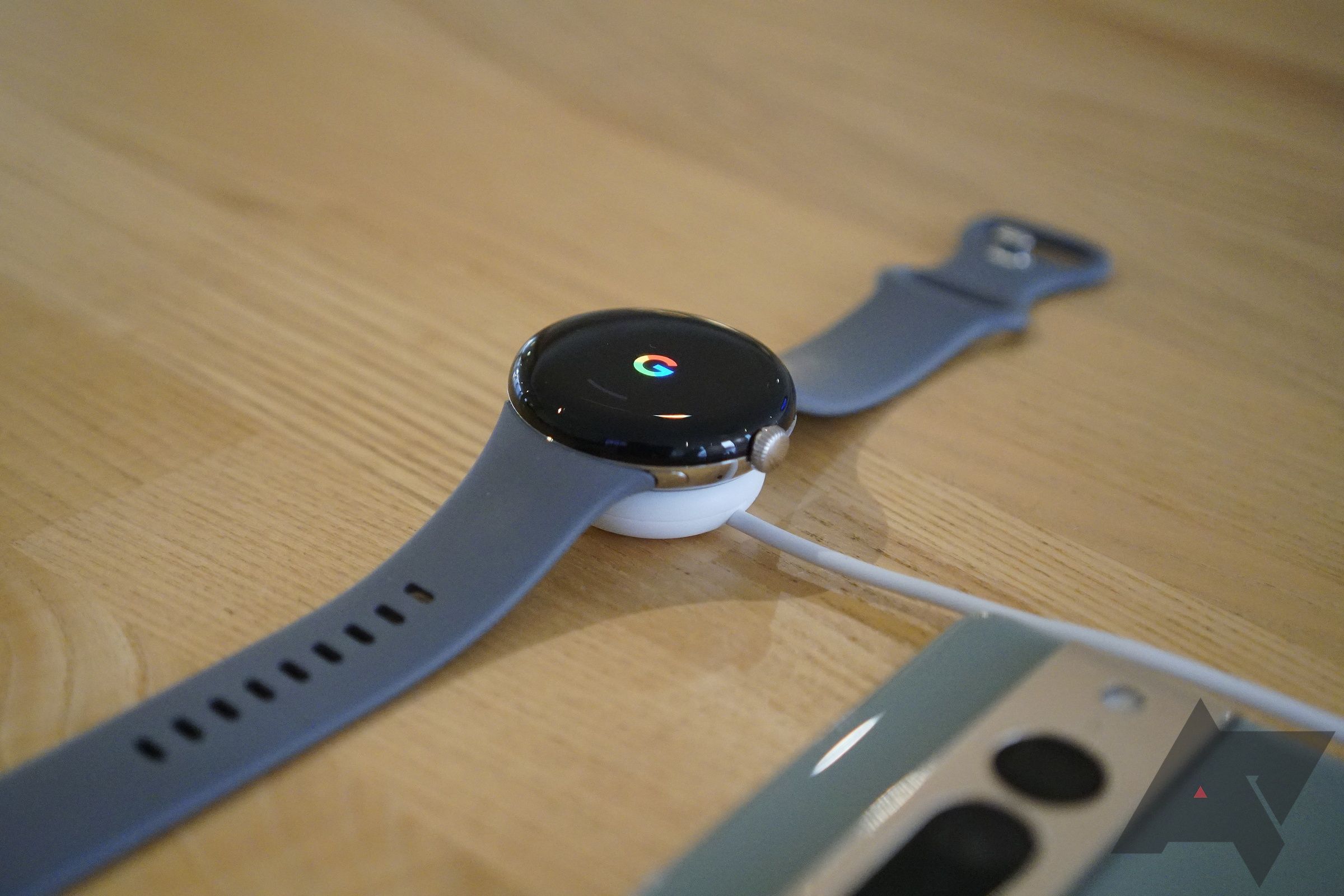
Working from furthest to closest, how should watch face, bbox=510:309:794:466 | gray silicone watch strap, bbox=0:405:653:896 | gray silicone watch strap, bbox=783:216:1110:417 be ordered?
gray silicone watch strap, bbox=783:216:1110:417 → watch face, bbox=510:309:794:466 → gray silicone watch strap, bbox=0:405:653:896

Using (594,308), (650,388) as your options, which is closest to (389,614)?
(650,388)

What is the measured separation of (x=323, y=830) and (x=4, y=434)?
233mm

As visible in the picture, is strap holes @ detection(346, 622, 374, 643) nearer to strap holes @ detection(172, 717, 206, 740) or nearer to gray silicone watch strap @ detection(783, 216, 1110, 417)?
strap holes @ detection(172, 717, 206, 740)

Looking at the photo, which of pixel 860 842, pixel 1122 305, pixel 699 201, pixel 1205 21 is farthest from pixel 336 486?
pixel 1205 21

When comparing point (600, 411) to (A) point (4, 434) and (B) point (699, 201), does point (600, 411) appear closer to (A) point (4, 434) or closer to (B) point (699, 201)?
(A) point (4, 434)

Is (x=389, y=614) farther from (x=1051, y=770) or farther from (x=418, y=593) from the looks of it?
(x=1051, y=770)

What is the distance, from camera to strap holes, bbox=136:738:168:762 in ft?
0.94

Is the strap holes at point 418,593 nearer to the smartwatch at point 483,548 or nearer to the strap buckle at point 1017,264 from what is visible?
the smartwatch at point 483,548

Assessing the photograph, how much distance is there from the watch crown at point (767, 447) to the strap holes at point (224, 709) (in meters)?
0.18

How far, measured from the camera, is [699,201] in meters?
0.68

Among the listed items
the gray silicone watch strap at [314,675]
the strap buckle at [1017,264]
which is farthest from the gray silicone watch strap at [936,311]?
the gray silicone watch strap at [314,675]

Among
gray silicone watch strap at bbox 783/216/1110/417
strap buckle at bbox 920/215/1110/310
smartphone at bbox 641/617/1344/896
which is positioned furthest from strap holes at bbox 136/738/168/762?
strap buckle at bbox 920/215/1110/310

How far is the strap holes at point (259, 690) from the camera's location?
308 mm

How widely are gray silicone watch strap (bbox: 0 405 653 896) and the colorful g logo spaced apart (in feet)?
0.15
